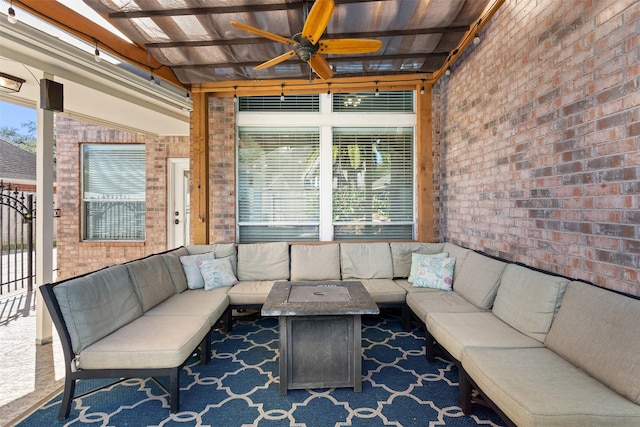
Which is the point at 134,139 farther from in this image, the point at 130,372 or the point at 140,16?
the point at 130,372

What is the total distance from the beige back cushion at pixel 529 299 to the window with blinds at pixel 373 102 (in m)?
2.80

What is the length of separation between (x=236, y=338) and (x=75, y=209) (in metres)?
4.68

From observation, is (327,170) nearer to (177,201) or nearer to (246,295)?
(246,295)

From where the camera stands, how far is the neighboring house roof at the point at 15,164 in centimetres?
675

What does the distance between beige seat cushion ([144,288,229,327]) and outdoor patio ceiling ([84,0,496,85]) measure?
98.2 inches

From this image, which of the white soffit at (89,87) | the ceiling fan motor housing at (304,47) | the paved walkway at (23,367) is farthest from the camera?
the white soffit at (89,87)

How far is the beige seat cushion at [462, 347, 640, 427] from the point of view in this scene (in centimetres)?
139

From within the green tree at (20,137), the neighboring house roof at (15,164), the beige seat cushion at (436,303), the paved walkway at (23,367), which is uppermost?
the green tree at (20,137)

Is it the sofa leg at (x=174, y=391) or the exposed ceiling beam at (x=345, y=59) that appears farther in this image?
the exposed ceiling beam at (x=345, y=59)

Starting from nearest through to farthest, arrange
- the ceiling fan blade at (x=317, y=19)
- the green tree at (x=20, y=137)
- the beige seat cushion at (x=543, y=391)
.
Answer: the beige seat cushion at (x=543, y=391) → the ceiling fan blade at (x=317, y=19) → the green tree at (x=20, y=137)

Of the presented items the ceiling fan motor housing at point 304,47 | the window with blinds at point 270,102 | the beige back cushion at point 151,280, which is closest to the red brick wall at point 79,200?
the window with blinds at point 270,102

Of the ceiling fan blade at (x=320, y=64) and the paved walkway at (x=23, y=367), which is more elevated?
the ceiling fan blade at (x=320, y=64)

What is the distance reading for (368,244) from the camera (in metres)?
4.08

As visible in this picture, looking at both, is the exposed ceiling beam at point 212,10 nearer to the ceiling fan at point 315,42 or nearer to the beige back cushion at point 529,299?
the ceiling fan at point 315,42
